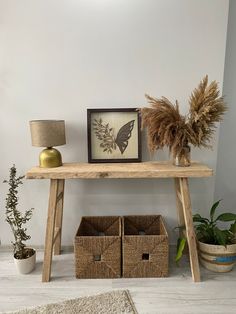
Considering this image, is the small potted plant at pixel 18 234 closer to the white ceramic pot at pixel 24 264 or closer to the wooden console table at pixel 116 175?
the white ceramic pot at pixel 24 264

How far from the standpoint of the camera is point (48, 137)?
1.44m

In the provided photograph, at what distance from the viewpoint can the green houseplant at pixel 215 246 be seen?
1518 mm

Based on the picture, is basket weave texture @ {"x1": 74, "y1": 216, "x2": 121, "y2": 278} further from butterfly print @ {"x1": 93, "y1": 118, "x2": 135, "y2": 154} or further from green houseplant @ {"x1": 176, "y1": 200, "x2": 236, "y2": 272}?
butterfly print @ {"x1": 93, "y1": 118, "x2": 135, "y2": 154}

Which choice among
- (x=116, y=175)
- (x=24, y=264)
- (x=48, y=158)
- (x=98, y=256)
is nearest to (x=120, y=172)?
(x=116, y=175)

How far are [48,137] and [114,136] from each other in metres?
0.46

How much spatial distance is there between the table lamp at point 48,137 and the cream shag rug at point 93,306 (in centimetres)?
81

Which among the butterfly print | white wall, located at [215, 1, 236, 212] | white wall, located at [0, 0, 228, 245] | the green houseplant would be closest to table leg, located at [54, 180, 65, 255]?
white wall, located at [0, 0, 228, 245]

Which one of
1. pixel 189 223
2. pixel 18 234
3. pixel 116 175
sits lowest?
pixel 18 234

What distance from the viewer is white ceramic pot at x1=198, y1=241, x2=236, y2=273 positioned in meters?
1.52

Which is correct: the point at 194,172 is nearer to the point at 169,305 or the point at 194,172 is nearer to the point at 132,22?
the point at 169,305

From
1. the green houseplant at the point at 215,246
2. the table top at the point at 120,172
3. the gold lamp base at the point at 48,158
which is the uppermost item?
the gold lamp base at the point at 48,158

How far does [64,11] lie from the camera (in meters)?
1.57

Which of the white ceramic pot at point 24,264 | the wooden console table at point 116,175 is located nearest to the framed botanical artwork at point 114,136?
the wooden console table at point 116,175

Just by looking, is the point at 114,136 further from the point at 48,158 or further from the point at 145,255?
the point at 145,255
